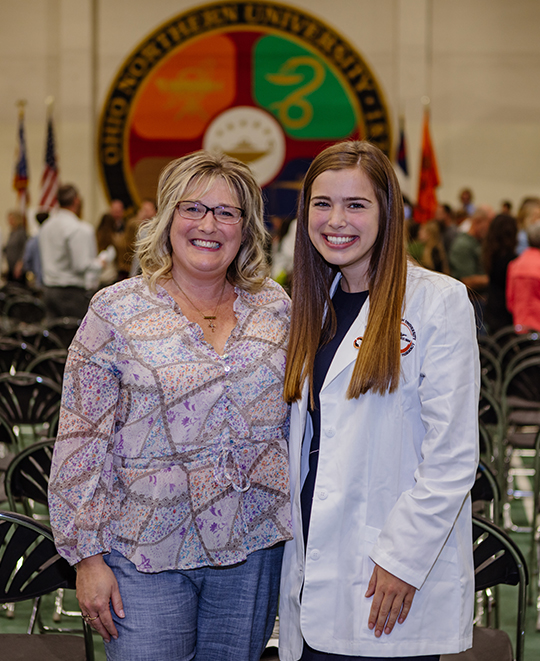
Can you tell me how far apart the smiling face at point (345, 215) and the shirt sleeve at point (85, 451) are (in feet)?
1.72

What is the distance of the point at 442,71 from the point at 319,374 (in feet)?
41.8

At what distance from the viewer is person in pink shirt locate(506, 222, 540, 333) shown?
217 inches

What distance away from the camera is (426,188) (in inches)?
437

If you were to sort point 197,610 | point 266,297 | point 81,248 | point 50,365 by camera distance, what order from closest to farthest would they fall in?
point 197,610 < point 266,297 < point 50,365 < point 81,248

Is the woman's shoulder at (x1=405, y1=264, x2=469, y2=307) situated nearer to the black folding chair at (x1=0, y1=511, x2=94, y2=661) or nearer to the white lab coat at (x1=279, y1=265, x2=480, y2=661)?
the white lab coat at (x1=279, y1=265, x2=480, y2=661)

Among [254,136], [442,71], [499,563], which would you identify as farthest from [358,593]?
[254,136]

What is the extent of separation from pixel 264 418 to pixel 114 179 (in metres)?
13.0

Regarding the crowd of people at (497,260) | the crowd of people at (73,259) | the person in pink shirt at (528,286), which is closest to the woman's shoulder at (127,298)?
the crowd of people at (497,260)

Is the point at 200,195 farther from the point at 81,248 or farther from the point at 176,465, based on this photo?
the point at 81,248

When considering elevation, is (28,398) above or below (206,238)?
below

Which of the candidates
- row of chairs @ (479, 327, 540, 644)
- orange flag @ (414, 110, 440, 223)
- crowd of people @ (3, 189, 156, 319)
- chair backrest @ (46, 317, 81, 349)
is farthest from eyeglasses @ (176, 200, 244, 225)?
orange flag @ (414, 110, 440, 223)

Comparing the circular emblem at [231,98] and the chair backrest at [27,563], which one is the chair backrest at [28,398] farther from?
the circular emblem at [231,98]

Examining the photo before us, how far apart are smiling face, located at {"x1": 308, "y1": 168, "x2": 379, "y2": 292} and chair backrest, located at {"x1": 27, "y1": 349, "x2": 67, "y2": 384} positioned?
277cm

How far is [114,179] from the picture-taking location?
14.2 meters
